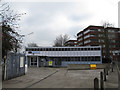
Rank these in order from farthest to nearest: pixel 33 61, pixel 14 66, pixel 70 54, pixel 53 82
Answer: pixel 70 54 < pixel 33 61 < pixel 14 66 < pixel 53 82

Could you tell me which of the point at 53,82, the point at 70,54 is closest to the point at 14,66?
the point at 53,82

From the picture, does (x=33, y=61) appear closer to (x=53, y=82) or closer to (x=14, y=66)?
(x=14, y=66)

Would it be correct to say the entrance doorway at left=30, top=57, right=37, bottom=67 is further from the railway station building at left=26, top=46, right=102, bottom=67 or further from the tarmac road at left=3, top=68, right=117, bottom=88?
the tarmac road at left=3, top=68, right=117, bottom=88

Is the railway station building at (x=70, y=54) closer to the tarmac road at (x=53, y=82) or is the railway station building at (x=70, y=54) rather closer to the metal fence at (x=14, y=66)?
the metal fence at (x=14, y=66)

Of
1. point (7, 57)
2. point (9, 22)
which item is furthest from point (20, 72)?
point (9, 22)

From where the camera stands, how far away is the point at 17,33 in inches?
453

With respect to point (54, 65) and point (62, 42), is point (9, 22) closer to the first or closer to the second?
point (54, 65)

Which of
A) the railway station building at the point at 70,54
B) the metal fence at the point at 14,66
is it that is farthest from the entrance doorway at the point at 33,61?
the metal fence at the point at 14,66

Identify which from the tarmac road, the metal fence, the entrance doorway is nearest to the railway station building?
the entrance doorway

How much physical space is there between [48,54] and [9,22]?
22523mm

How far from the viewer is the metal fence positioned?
434 inches

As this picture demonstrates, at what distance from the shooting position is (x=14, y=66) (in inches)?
479

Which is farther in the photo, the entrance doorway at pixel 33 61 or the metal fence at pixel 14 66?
the entrance doorway at pixel 33 61

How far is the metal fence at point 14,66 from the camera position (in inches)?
434
